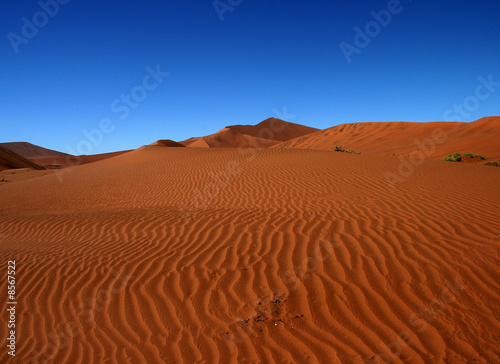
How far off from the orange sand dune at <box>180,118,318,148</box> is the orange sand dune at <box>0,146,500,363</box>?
154 ft

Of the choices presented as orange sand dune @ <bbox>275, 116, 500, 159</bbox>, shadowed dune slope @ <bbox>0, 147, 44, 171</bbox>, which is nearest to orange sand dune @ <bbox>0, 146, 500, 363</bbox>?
orange sand dune @ <bbox>275, 116, 500, 159</bbox>

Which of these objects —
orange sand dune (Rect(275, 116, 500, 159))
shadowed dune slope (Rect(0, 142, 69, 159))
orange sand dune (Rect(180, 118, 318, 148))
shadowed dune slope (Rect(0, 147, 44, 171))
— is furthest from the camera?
shadowed dune slope (Rect(0, 142, 69, 159))

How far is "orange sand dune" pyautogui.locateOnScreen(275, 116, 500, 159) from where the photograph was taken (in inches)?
809

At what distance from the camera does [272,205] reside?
7.16 m

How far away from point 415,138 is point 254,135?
45896 millimetres

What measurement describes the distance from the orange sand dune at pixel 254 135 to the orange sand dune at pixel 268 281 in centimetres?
4701

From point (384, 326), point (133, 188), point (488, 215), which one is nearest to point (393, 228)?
point (488, 215)

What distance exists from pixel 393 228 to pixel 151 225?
4761 millimetres

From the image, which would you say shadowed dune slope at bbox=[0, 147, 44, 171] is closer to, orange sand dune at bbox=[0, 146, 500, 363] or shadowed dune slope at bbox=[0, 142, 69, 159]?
orange sand dune at bbox=[0, 146, 500, 363]

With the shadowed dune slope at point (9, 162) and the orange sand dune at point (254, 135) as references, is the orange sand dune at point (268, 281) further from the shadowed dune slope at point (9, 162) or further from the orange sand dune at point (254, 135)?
the orange sand dune at point (254, 135)

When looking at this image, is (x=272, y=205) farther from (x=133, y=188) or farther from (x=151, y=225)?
(x=133, y=188)

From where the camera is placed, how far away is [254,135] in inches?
2793

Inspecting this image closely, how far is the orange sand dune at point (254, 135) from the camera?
57184 millimetres

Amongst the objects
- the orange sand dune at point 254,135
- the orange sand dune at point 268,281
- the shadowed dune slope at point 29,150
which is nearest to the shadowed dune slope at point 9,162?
the orange sand dune at point 254,135
